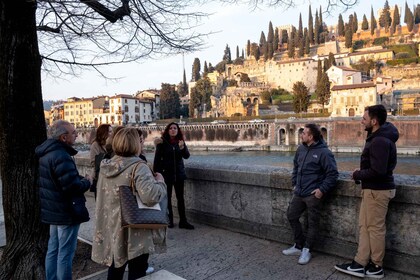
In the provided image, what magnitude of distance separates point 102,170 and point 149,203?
48cm

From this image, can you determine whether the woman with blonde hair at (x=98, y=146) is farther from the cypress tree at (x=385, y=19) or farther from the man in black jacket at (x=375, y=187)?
the cypress tree at (x=385, y=19)

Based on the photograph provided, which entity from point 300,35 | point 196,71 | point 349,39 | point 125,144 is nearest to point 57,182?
point 125,144

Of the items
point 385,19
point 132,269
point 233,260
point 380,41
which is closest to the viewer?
point 132,269

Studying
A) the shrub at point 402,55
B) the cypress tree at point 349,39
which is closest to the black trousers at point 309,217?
the shrub at point 402,55

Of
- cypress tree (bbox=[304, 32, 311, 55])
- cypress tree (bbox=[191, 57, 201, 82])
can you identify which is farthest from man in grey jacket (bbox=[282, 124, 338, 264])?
cypress tree (bbox=[191, 57, 201, 82])

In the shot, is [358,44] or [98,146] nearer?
[98,146]

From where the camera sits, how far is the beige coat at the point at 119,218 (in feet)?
8.64

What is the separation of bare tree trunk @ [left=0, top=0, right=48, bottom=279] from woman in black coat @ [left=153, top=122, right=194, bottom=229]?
1967 millimetres

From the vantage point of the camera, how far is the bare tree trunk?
124 inches

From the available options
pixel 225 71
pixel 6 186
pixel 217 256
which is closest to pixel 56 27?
pixel 6 186

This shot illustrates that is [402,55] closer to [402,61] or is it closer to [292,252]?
[402,61]

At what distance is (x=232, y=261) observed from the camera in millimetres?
3990

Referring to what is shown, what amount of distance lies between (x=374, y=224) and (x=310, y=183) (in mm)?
769

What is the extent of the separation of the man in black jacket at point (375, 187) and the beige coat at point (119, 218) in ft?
6.63
